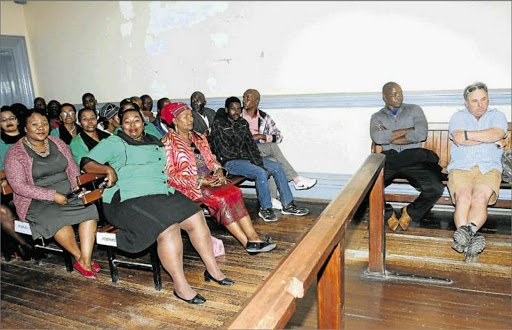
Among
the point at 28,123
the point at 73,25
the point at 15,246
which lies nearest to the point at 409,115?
the point at 28,123

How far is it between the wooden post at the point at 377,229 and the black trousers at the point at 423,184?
0.88 m

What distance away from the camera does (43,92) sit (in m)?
6.82

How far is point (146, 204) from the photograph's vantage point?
2.85 meters

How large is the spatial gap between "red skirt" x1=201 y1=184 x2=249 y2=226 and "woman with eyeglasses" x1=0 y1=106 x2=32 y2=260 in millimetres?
1587

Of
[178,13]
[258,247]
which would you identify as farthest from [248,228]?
[178,13]

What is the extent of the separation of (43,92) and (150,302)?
5.26 m

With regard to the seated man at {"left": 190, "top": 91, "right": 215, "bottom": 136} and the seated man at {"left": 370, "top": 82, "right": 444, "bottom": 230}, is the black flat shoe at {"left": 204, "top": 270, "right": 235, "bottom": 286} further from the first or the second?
the seated man at {"left": 190, "top": 91, "right": 215, "bottom": 136}

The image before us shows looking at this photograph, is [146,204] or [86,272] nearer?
[146,204]

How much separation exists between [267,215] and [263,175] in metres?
0.41

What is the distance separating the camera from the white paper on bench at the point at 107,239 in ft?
9.57

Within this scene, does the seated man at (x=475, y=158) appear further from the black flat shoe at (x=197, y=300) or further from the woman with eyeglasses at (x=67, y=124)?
the woman with eyeglasses at (x=67, y=124)

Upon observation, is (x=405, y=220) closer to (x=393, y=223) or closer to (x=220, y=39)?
(x=393, y=223)

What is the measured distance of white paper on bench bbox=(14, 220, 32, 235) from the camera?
125 inches

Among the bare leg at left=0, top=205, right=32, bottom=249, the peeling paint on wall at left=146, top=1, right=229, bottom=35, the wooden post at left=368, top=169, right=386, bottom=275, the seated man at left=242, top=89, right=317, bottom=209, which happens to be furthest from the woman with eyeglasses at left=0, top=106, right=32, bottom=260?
the wooden post at left=368, top=169, right=386, bottom=275
